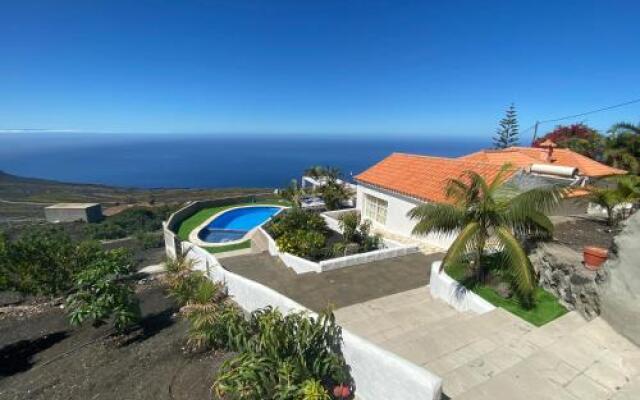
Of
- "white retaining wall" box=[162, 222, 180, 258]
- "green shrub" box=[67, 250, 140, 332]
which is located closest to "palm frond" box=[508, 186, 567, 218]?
"green shrub" box=[67, 250, 140, 332]

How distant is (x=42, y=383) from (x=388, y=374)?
25.9 feet

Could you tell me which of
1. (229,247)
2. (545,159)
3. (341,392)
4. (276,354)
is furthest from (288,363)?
(545,159)

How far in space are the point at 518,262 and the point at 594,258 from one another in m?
1.62

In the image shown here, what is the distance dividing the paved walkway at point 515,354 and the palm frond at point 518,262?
764 mm

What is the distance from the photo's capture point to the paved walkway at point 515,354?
4496mm

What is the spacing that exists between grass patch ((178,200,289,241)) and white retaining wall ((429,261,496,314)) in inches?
640

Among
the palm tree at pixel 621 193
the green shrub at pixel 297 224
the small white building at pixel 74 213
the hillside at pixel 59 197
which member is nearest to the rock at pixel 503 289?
the palm tree at pixel 621 193

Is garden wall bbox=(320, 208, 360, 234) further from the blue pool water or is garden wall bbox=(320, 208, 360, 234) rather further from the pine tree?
the pine tree

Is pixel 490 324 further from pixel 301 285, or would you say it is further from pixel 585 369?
pixel 301 285

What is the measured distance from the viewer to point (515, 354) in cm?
553

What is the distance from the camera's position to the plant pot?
671 centimetres

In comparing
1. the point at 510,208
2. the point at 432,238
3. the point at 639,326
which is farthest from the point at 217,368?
the point at 432,238

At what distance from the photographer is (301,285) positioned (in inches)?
413

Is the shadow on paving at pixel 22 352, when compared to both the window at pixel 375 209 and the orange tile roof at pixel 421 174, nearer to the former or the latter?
the window at pixel 375 209
